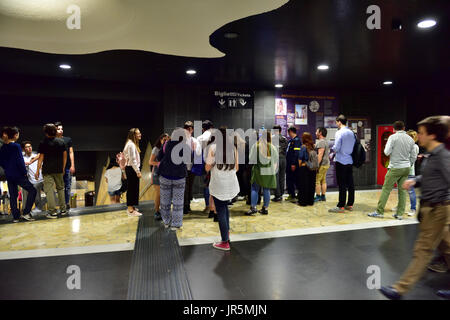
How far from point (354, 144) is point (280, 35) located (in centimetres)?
244

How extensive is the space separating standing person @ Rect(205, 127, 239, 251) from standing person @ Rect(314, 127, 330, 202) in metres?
3.05

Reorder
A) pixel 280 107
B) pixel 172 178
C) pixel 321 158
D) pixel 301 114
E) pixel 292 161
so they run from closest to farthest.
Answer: pixel 172 178, pixel 321 158, pixel 292 161, pixel 280 107, pixel 301 114

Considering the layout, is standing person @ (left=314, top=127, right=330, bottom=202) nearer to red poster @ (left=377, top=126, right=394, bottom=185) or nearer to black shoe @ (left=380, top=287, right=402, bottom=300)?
red poster @ (left=377, top=126, right=394, bottom=185)

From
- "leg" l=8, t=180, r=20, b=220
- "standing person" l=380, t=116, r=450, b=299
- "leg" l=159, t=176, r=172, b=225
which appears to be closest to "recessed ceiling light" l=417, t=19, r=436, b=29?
"standing person" l=380, t=116, r=450, b=299

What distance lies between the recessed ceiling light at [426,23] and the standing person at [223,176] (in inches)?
120

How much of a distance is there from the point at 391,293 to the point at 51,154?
5.08m

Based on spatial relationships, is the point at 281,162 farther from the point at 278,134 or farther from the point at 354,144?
the point at 354,144

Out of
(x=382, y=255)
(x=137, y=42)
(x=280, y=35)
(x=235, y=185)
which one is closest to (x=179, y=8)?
(x=137, y=42)

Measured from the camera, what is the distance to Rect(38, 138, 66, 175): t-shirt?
479 centimetres

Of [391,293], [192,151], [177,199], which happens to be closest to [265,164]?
[192,151]

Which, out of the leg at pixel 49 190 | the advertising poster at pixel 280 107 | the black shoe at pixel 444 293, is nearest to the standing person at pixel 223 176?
the black shoe at pixel 444 293

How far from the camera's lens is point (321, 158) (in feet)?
19.6

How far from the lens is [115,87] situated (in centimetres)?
738

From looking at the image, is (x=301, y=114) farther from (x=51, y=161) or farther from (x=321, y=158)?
(x=51, y=161)
